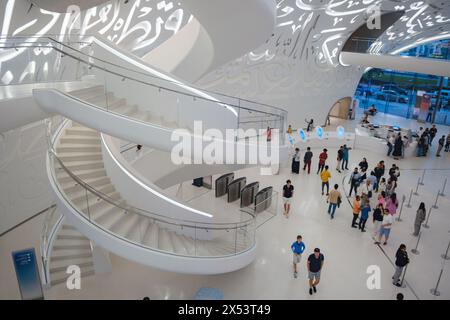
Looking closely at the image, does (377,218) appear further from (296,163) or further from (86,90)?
(86,90)

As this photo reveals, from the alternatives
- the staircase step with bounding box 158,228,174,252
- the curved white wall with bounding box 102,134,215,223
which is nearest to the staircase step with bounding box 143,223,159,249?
the staircase step with bounding box 158,228,174,252

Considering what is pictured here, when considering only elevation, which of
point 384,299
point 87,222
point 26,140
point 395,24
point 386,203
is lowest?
point 384,299

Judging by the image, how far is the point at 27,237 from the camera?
8.64 m

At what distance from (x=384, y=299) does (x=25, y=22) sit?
8.33 meters

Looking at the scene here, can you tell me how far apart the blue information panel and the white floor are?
61 centimetres

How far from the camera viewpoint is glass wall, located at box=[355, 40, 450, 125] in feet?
72.5

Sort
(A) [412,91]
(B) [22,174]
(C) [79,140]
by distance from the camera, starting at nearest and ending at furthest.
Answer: (C) [79,140] < (B) [22,174] < (A) [412,91]

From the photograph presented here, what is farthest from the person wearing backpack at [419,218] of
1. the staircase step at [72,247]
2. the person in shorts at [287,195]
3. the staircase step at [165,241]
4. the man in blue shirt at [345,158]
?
the staircase step at [72,247]

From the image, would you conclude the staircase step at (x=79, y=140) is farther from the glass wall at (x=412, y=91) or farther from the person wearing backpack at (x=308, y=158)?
the glass wall at (x=412, y=91)

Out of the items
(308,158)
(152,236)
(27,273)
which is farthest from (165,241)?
(308,158)

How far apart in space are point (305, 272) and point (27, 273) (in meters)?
4.90

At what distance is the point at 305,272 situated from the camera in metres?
7.46
